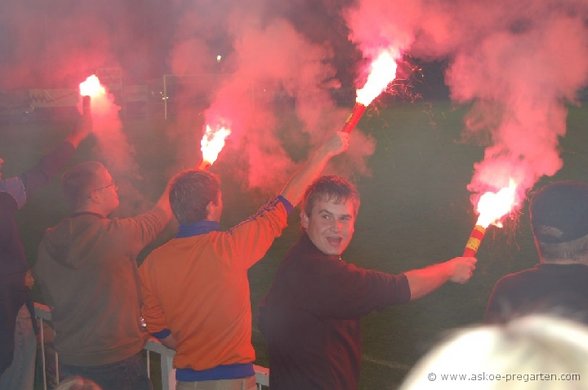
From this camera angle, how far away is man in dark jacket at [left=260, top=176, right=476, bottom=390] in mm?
2635

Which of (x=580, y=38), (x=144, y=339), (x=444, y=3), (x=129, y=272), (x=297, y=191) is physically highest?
(x=444, y=3)

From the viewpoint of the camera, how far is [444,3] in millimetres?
5707

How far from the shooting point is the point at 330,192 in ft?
9.39

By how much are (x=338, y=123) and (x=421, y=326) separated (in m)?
2.98

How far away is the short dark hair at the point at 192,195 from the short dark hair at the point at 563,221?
1.43 metres

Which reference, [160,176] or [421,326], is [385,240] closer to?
[421,326]

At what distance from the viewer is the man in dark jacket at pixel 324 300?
8.64 feet

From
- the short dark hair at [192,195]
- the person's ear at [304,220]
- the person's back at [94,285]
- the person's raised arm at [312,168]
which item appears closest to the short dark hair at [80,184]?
the person's back at [94,285]

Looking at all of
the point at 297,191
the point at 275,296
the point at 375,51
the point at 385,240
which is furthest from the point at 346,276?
the point at 385,240

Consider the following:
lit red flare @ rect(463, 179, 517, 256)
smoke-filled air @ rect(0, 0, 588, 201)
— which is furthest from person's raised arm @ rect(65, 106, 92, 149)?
lit red flare @ rect(463, 179, 517, 256)

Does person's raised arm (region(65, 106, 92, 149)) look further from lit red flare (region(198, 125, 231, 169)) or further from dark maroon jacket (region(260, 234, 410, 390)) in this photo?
dark maroon jacket (region(260, 234, 410, 390))

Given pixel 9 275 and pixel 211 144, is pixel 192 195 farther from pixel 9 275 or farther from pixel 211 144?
pixel 9 275

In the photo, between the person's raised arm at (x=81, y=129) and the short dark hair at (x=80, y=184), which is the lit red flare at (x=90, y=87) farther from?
the short dark hair at (x=80, y=184)

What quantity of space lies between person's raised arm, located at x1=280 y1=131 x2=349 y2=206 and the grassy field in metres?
3.05
